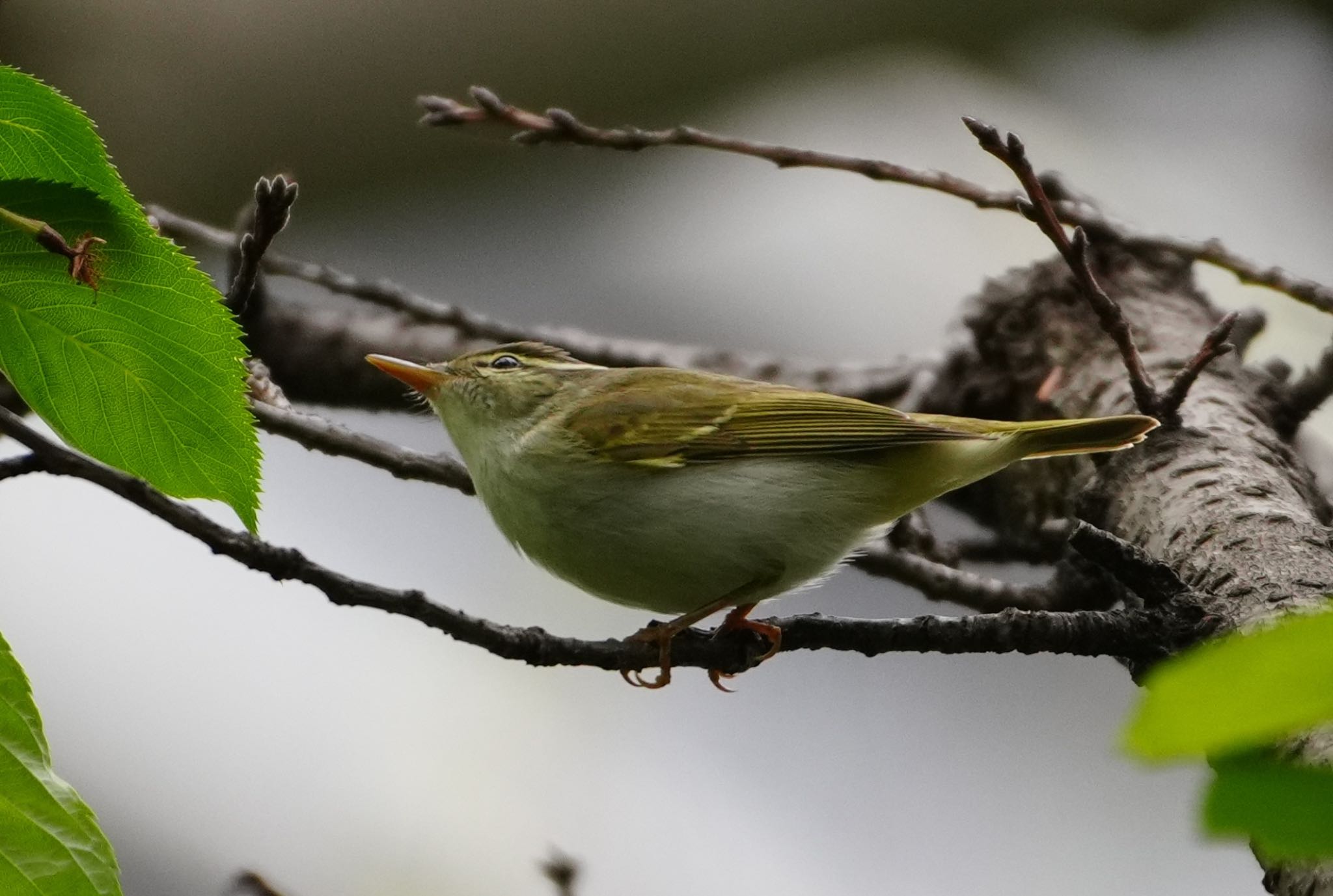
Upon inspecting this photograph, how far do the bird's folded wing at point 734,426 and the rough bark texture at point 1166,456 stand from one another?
34 cm

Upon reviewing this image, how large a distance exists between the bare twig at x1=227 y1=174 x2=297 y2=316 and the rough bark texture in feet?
4.32

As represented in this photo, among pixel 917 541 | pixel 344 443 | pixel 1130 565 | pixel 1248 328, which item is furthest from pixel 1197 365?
pixel 344 443

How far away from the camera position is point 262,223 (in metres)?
1.68

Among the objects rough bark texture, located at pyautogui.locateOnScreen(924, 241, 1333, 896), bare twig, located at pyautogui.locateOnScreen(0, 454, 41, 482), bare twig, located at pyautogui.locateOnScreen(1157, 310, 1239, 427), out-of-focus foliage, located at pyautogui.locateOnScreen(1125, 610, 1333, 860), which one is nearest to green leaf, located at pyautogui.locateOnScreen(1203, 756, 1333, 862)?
out-of-focus foliage, located at pyautogui.locateOnScreen(1125, 610, 1333, 860)

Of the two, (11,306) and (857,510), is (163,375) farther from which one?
(857,510)

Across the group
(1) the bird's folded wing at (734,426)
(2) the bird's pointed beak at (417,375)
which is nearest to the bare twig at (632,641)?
(1) the bird's folded wing at (734,426)

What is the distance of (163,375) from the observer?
1.16 meters

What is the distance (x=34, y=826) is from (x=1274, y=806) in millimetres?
938

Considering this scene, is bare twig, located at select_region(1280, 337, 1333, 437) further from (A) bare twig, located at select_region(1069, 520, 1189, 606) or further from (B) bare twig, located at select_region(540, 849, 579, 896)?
(B) bare twig, located at select_region(540, 849, 579, 896)

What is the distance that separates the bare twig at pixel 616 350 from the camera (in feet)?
9.95

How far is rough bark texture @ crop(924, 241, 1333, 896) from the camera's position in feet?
5.40

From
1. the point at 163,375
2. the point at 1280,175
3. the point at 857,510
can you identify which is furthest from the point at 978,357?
the point at 1280,175

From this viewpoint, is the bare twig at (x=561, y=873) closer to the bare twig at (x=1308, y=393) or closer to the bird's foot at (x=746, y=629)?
the bird's foot at (x=746, y=629)

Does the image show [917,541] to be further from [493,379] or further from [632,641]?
[632,641]
